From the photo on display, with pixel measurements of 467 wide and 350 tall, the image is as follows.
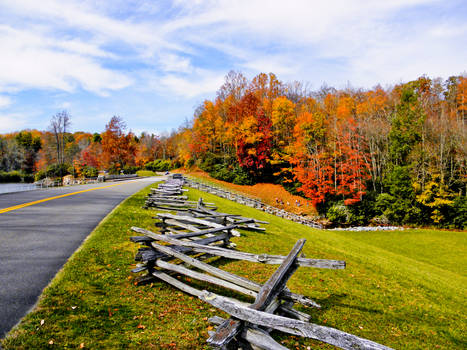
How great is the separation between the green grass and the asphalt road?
277 mm

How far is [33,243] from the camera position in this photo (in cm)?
740

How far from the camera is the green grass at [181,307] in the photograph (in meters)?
4.03

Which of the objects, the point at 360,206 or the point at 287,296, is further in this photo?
the point at 360,206

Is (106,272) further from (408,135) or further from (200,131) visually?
(200,131)

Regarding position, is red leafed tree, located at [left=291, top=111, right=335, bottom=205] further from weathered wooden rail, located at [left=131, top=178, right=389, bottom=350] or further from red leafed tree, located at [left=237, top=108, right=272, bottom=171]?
weathered wooden rail, located at [left=131, top=178, right=389, bottom=350]

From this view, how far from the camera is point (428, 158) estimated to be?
26453 millimetres

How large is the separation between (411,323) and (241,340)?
14.3ft

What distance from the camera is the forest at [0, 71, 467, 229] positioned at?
25922mm

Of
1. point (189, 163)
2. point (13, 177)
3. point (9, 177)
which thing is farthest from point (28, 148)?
point (189, 163)

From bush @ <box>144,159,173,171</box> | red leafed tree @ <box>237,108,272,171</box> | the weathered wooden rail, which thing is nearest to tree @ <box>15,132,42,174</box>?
bush @ <box>144,159,173,171</box>

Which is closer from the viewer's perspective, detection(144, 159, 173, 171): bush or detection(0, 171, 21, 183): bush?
detection(0, 171, 21, 183): bush

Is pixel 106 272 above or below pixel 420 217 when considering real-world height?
above

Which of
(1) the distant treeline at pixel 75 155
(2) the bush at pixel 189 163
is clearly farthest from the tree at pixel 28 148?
(2) the bush at pixel 189 163

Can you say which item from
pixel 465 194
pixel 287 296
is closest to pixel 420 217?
pixel 465 194
